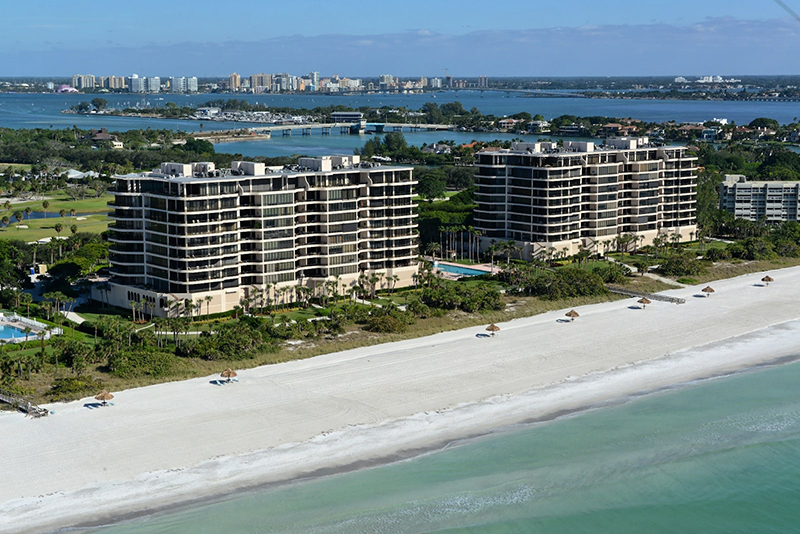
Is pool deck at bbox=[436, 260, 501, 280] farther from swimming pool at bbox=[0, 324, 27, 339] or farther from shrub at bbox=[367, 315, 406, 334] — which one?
swimming pool at bbox=[0, 324, 27, 339]

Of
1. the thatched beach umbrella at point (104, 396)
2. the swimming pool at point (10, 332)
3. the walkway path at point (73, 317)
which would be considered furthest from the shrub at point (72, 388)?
the walkway path at point (73, 317)

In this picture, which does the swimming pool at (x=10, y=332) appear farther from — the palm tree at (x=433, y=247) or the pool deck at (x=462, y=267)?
the palm tree at (x=433, y=247)

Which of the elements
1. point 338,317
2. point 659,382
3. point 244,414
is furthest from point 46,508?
point 659,382

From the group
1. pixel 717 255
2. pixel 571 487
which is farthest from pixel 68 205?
pixel 571 487

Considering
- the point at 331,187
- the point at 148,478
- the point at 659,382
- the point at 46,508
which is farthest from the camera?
the point at 331,187

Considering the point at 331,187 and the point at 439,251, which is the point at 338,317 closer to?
the point at 331,187

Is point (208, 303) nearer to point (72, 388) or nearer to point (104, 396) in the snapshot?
point (72, 388)
